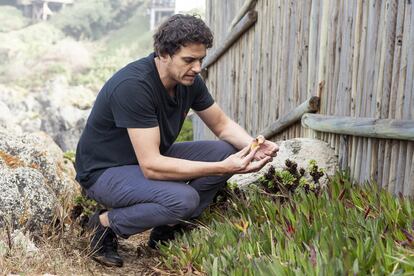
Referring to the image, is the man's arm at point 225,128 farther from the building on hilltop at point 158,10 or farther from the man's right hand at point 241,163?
the building on hilltop at point 158,10

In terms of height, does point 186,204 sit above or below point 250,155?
below

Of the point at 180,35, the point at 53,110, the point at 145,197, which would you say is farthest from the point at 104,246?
the point at 53,110

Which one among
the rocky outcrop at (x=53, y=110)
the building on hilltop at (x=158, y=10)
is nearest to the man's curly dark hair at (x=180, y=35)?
the rocky outcrop at (x=53, y=110)

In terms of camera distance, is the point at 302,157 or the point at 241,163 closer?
the point at 241,163

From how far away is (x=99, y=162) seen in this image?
4.17 meters

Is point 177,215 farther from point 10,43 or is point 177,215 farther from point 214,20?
point 10,43

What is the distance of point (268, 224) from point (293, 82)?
99.1 inches

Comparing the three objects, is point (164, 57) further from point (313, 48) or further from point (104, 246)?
point (313, 48)

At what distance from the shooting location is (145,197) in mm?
3889

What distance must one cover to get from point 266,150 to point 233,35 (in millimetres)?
3603

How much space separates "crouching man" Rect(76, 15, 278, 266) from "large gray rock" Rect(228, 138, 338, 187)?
1.91ft

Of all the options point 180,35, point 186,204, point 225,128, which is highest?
point 180,35

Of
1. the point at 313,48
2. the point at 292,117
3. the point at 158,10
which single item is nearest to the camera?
the point at 313,48

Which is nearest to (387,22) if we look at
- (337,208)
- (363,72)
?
(363,72)
